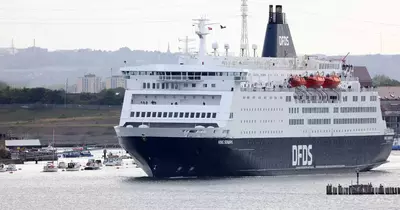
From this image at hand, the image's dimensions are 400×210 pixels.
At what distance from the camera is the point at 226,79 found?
77125mm

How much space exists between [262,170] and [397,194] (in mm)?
10255

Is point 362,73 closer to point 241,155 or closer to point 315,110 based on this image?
point 315,110

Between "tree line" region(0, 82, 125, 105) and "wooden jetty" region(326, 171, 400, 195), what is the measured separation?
311 feet

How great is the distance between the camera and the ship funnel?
8869 centimetres

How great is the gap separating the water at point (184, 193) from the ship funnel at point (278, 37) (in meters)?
9.77

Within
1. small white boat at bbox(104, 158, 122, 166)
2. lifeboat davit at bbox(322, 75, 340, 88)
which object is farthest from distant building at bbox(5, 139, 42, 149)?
lifeboat davit at bbox(322, 75, 340, 88)

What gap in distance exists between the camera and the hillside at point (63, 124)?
150 m

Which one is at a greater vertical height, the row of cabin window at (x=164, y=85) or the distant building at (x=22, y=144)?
the row of cabin window at (x=164, y=85)

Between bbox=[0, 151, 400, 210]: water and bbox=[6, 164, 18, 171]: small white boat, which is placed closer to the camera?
bbox=[0, 151, 400, 210]: water

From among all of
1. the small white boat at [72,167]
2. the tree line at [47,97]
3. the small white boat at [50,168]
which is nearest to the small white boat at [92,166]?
the small white boat at [72,167]

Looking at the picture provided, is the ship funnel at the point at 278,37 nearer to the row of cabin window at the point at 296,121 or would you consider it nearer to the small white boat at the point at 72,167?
the row of cabin window at the point at 296,121

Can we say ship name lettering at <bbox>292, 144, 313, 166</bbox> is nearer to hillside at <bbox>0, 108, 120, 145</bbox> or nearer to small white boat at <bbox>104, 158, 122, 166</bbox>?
small white boat at <bbox>104, 158, 122, 166</bbox>

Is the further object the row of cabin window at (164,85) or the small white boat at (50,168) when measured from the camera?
the small white boat at (50,168)

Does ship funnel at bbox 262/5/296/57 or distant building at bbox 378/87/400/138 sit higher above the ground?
ship funnel at bbox 262/5/296/57
